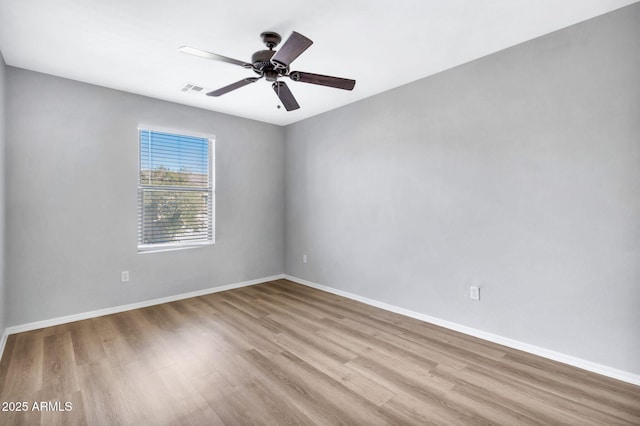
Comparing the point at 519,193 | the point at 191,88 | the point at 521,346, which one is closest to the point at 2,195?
the point at 191,88

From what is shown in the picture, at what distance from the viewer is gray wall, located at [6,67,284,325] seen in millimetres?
3039

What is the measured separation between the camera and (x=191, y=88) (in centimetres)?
354

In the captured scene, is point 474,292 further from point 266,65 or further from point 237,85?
point 237,85

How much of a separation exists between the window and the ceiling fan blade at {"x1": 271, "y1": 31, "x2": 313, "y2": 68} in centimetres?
245

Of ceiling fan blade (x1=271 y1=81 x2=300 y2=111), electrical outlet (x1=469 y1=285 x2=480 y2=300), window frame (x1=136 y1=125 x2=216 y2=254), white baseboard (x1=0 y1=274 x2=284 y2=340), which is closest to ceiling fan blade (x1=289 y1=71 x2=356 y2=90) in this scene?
ceiling fan blade (x1=271 y1=81 x2=300 y2=111)

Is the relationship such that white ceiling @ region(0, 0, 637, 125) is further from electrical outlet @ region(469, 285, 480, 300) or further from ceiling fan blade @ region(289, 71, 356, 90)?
electrical outlet @ region(469, 285, 480, 300)

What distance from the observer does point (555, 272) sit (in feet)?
8.14

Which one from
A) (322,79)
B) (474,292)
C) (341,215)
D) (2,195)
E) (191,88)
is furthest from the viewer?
(341,215)

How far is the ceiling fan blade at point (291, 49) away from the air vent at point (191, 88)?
1.65m

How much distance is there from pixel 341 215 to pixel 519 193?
2.21 metres

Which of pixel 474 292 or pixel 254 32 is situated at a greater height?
pixel 254 32

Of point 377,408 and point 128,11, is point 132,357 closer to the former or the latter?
point 377,408

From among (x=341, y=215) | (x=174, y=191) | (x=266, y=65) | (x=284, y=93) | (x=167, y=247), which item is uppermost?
(x=266, y=65)

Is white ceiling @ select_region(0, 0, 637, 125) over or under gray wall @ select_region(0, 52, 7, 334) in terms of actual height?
over
